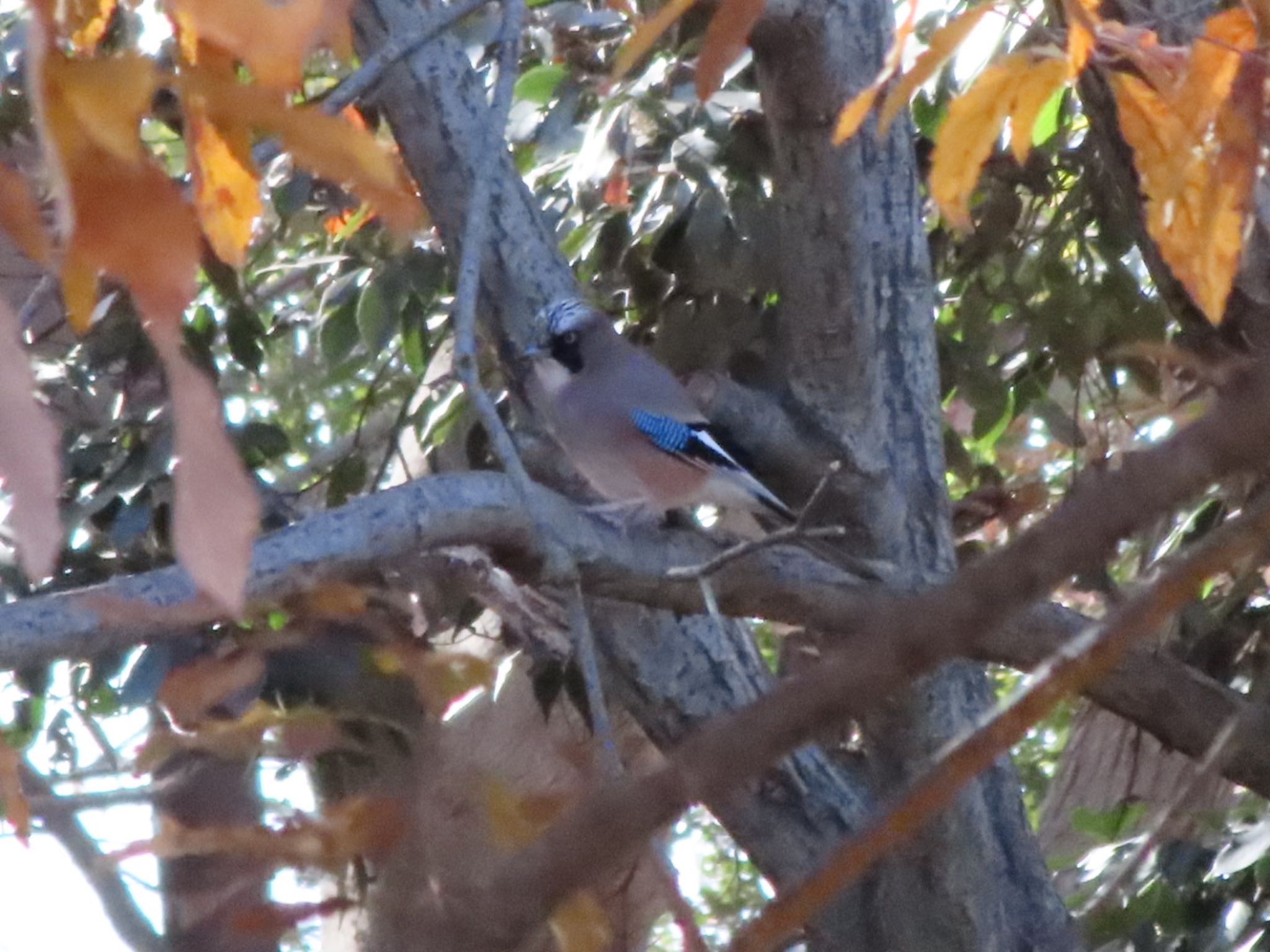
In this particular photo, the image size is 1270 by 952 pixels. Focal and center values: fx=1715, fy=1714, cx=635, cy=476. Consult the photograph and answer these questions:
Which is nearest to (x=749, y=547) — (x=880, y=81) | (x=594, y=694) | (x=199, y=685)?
(x=594, y=694)

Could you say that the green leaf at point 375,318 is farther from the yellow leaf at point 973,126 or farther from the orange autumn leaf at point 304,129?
the orange autumn leaf at point 304,129

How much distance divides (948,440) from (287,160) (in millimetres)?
1499

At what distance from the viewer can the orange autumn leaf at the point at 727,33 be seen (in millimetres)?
1288

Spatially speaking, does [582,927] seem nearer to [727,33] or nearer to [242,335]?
[727,33]

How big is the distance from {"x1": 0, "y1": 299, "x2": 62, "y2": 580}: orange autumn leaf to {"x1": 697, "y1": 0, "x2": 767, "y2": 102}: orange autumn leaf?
68cm

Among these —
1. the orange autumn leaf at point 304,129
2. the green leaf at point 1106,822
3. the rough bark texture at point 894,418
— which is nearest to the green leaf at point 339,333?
the rough bark texture at point 894,418

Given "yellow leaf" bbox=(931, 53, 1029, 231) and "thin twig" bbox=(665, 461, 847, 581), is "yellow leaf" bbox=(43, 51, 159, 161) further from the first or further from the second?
"thin twig" bbox=(665, 461, 847, 581)

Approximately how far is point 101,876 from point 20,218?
698 mm

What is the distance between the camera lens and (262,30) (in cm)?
86

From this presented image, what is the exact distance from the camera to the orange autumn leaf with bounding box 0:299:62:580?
77 centimetres

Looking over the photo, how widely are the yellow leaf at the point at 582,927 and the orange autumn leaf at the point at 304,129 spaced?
0.44m

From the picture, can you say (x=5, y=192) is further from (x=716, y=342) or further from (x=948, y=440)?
(x=948, y=440)

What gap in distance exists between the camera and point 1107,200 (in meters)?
3.46

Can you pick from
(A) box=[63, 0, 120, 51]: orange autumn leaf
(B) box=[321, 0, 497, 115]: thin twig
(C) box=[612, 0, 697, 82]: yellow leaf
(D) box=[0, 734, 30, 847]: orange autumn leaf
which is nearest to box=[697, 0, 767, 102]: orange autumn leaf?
(C) box=[612, 0, 697, 82]: yellow leaf
